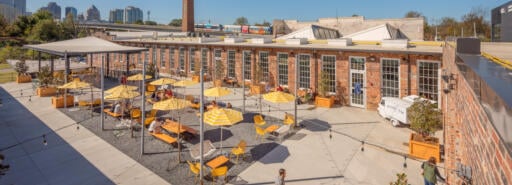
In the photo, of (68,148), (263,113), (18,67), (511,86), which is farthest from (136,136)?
(18,67)

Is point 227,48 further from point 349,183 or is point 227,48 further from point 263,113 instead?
point 349,183

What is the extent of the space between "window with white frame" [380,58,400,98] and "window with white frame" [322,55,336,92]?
3.31 meters

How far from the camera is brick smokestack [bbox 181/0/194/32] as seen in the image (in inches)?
2233

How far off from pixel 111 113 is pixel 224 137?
26.2ft

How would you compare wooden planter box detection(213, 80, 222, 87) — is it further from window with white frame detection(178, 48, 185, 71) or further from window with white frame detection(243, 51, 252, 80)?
window with white frame detection(178, 48, 185, 71)

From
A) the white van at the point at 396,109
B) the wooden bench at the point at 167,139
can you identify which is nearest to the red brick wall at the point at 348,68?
the white van at the point at 396,109

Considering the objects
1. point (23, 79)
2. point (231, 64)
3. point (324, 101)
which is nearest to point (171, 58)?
point (231, 64)

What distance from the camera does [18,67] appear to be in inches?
1224

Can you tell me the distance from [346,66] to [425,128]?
967 centimetres

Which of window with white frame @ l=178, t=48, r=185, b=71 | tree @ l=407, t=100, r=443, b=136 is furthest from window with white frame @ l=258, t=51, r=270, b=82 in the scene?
tree @ l=407, t=100, r=443, b=136

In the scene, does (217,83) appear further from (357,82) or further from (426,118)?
(426,118)

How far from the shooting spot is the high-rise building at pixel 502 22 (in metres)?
28.1

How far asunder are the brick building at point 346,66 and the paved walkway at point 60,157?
4.80 meters

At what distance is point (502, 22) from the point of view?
30203 millimetres
